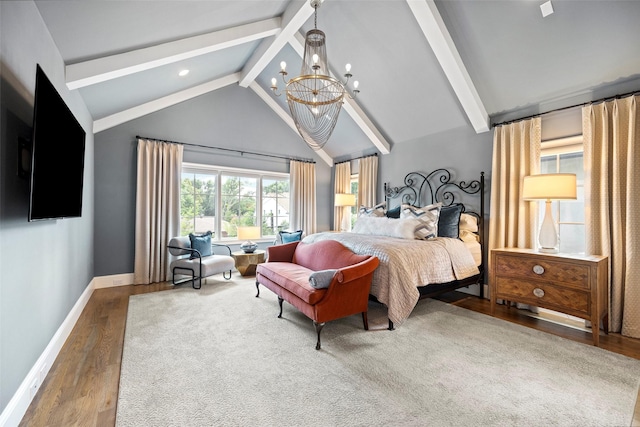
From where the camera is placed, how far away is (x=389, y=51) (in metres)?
3.83

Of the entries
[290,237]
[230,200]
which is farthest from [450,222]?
[230,200]

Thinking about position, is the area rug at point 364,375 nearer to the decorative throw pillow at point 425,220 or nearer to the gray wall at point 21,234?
the gray wall at point 21,234

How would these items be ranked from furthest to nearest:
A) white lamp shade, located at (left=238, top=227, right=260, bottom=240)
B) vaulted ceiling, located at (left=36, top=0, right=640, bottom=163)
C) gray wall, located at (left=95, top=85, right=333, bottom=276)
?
white lamp shade, located at (left=238, top=227, right=260, bottom=240)
gray wall, located at (left=95, top=85, right=333, bottom=276)
vaulted ceiling, located at (left=36, top=0, right=640, bottom=163)

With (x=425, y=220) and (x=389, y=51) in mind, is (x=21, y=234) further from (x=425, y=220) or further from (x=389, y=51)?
(x=389, y=51)

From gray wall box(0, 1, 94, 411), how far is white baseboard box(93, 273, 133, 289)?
2.03 metres

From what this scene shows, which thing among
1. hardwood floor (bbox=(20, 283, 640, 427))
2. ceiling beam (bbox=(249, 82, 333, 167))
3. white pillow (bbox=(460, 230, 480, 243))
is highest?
ceiling beam (bbox=(249, 82, 333, 167))

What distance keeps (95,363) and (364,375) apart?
1999 mm

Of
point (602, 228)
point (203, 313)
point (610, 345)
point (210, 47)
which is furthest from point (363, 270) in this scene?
point (210, 47)

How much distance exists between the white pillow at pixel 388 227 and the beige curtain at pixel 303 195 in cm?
207

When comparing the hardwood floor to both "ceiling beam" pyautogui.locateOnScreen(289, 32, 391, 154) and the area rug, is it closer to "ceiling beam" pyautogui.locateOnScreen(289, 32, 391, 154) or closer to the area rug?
the area rug

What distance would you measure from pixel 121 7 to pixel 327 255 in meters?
2.77

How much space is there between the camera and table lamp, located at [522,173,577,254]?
9.07ft

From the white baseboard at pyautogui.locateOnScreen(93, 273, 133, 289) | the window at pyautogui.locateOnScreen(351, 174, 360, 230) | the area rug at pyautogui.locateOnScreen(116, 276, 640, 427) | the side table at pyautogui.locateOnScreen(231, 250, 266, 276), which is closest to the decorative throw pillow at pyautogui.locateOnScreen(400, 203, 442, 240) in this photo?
the area rug at pyautogui.locateOnScreen(116, 276, 640, 427)

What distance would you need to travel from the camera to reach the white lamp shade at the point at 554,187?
9.06 feet
